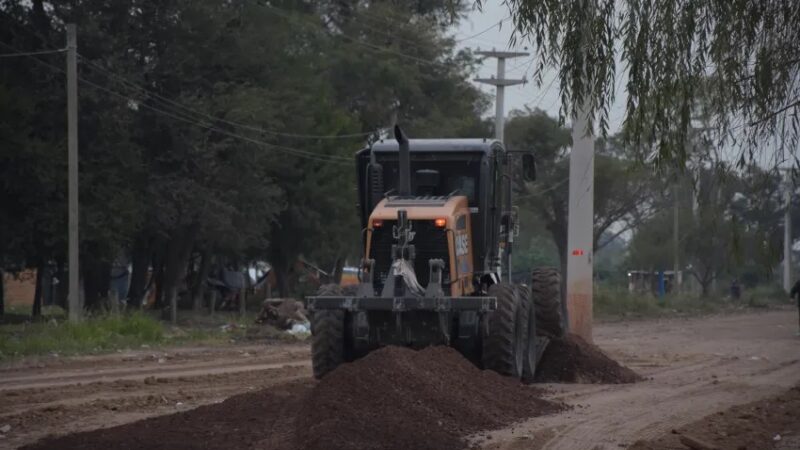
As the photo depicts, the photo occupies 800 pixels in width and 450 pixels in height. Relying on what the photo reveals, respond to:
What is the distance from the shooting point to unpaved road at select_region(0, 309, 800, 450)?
1271 cm

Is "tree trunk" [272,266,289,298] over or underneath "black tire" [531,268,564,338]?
over

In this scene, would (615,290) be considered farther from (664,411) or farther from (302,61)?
(664,411)

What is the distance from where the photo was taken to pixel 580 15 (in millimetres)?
11008

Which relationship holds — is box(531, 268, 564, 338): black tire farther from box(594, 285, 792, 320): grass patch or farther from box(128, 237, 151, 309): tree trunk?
box(594, 285, 792, 320): grass patch

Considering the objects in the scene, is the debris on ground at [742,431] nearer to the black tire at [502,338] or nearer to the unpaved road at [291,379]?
the unpaved road at [291,379]

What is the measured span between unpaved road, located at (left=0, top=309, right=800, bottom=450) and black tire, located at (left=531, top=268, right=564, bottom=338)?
Result: 4.61ft

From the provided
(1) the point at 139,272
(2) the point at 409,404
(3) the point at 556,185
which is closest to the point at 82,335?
(2) the point at 409,404

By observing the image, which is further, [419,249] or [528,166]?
[528,166]

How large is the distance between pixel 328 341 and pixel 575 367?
4.60m

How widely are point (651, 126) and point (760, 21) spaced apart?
1.42 m

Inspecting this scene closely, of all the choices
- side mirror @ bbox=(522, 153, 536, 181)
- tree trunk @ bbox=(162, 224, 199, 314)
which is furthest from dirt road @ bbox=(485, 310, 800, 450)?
tree trunk @ bbox=(162, 224, 199, 314)

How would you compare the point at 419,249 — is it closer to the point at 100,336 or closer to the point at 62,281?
the point at 100,336

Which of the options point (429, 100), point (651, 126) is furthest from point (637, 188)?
point (651, 126)

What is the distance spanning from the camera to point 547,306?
18859 millimetres
